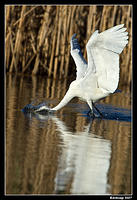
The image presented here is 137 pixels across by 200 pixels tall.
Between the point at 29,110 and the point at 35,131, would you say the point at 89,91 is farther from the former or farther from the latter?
the point at 35,131

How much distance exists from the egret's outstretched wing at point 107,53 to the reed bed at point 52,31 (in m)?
6.53

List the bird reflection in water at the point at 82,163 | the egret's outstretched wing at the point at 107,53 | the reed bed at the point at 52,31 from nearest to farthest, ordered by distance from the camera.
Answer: the bird reflection in water at the point at 82,163
the egret's outstretched wing at the point at 107,53
the reed bed at the point at 52,31

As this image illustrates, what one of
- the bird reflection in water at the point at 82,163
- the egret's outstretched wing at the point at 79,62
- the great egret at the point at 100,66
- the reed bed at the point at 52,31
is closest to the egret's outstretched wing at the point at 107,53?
the great egret at the point at 100,66

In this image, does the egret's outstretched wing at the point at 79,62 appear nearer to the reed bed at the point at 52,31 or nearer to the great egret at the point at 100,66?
the great egret at the point at 100,66

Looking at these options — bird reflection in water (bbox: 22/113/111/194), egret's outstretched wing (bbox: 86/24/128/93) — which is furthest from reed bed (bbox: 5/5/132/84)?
bird reflection in water (bbox: 22/113/111/194)

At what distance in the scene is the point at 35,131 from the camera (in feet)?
24.8

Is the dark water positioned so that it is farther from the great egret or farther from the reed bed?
the reed bed

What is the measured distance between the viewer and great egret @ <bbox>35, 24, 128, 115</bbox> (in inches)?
316

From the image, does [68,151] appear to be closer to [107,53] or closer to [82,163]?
[82,163]

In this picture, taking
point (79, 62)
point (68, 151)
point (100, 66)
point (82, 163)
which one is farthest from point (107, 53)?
point (82, 163)

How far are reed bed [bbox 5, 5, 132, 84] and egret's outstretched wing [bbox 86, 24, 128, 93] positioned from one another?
6525 mm

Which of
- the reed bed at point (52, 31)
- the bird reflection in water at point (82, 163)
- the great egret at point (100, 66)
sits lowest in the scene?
the bird reflection in water at point (82, 163)

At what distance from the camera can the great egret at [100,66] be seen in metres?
8.04

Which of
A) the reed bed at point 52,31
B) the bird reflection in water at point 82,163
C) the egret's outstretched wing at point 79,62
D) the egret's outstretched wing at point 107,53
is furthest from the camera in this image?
the reed bed at point 52,31
